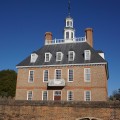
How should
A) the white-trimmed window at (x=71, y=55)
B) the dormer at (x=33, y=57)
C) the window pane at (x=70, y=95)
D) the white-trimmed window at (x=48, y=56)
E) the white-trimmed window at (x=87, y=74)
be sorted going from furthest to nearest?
the dormer at (x=33, y=57) < the white-trimmed window at (x=48, y=56) < the white-trimmed window at (x=71, y=55) < the white-trimmed window at (x=87, y=74) < the window pane at (x=70, y=95)

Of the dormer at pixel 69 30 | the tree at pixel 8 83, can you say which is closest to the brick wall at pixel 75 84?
the dormer at pixel 69 30

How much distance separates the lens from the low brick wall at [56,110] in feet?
50.5

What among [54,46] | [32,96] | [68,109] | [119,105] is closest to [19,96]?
[32,96]

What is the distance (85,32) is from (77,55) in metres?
5.43

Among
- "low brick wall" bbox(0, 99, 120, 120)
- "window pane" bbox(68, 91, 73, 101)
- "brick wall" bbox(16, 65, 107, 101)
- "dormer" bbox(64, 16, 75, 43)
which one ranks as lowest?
"low brick wall" bbox(0, 99, 120, 120)

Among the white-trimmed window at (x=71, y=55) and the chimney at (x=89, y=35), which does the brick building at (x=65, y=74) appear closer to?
the white-trimmed window at (x=71, y=55)

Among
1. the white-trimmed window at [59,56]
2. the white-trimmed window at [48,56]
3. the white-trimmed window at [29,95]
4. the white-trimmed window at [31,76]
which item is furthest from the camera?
the white-trimmed window at [48,56]

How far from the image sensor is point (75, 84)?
30.6m

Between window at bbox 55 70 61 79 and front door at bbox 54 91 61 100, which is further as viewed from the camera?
window at bbox 55 70 61 79

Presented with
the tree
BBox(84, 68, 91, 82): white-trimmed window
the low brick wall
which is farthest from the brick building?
the tree

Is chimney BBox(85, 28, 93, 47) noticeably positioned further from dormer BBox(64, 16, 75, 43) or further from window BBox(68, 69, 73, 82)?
window BBox(68, 69, 73, 82)

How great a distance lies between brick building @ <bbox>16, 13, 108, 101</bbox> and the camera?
30.0 meters

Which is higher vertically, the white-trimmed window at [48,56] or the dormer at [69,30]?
the dormer at [69,30]

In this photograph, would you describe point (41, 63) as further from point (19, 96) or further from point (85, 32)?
point (85, 32)
